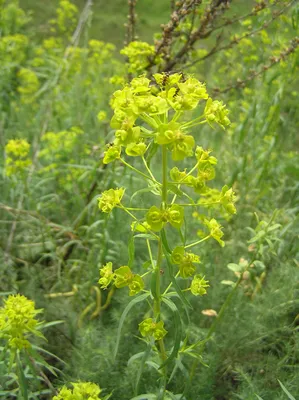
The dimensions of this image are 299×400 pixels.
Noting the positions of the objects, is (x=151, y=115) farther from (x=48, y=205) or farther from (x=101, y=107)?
(x=101, y=107)

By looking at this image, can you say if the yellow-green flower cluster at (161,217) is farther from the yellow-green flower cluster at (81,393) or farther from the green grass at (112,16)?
the green grass at (112,16)

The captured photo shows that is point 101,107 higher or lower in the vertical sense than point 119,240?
higher

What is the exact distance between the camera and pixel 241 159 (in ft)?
8.74

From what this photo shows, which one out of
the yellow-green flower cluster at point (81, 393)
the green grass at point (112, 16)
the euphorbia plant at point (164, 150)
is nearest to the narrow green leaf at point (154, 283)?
the euphorbia plant at point (164, 150)

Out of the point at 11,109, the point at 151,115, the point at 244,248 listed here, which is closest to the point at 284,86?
the point at 244,248

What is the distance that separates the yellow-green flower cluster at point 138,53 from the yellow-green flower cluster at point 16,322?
1.24 m

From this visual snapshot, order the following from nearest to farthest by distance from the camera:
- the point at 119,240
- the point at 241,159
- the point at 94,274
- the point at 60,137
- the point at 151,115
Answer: the point at 151,115 < the point at 94,274 < the point at 119,240 < the point at 241,159 < the point at 60,137

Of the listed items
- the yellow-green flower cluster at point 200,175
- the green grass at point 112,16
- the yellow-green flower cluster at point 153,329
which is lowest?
the yellow-green flower cluster at point 153,329

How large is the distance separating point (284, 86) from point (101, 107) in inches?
76.0

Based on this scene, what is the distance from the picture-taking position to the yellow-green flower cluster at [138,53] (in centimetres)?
218

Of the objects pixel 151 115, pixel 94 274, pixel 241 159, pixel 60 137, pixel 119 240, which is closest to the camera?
pixel 151 115

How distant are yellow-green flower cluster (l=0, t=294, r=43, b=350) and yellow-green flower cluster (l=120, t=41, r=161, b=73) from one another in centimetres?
124

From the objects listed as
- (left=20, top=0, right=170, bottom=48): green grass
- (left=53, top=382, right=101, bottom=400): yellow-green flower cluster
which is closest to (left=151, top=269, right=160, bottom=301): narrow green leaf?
(left=53, top=382, right=101, bottom=400): yellow-green flower cluster

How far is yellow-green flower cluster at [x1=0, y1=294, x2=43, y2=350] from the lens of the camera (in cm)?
137
